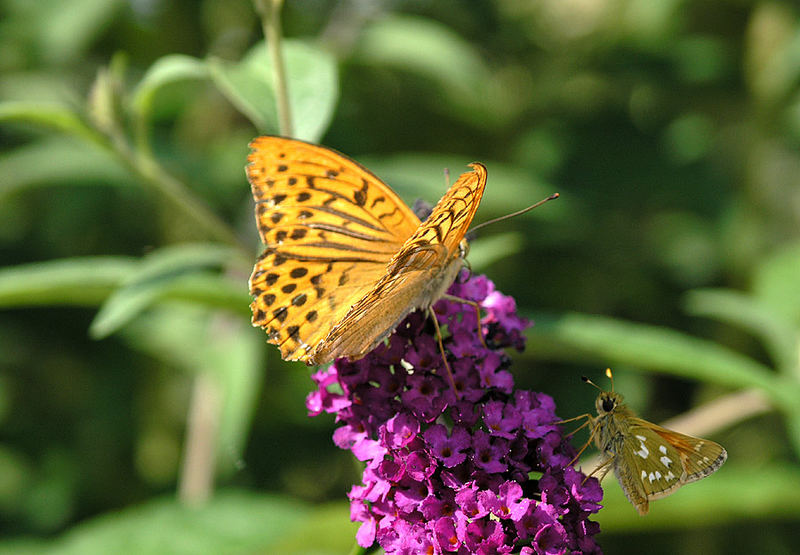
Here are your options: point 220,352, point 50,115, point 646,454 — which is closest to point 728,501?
point 646,454

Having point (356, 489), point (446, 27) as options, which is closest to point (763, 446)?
point (446, 27)

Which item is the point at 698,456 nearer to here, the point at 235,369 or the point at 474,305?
the point at 474,305

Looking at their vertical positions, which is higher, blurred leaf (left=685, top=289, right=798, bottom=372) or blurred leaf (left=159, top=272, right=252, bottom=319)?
blurred leaf (left=685, top=289, right=798, bottom=372)

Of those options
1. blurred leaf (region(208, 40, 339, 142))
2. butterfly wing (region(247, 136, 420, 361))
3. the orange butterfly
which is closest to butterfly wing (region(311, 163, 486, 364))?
the orange butterfly

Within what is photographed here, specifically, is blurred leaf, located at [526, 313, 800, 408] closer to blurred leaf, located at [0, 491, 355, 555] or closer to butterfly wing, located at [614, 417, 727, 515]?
butterfly wing, located at [614, 417, 727, 515]

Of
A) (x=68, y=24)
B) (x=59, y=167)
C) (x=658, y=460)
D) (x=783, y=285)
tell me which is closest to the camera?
(x=658, y=460)
